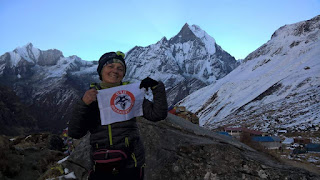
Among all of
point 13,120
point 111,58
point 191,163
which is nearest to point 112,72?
point 111,58

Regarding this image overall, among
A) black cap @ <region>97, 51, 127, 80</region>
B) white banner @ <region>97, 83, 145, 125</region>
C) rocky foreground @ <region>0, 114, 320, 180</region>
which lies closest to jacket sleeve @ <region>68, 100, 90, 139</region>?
white banner @ <region>97, 83, 145, 125</region>

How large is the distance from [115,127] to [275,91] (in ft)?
350

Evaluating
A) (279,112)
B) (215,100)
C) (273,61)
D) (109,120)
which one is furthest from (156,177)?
(273,61)

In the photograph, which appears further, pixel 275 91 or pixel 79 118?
pixel 275 91

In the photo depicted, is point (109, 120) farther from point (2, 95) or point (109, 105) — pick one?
point (2, 95)

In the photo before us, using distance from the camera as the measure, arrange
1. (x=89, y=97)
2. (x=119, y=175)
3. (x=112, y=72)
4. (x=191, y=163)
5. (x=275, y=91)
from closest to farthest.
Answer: (x=119, y=175)
(x=89, y=97)
(x=112, y=72)
(x=191, y=163)
(x=275, y=91)

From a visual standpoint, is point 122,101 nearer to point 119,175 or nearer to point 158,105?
point 158,105

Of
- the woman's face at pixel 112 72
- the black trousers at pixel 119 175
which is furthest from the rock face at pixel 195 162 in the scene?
the woman's face at pixel 112 72

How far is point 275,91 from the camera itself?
96.6 m

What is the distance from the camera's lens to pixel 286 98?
87.8 m

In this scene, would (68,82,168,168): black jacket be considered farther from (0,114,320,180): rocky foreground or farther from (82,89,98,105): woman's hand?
(0,114,320,180): rocky foreground

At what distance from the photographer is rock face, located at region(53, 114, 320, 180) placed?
5.38m

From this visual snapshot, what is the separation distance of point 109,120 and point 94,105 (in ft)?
1.16

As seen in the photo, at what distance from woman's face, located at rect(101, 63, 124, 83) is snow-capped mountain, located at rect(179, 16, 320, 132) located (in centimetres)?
6951
